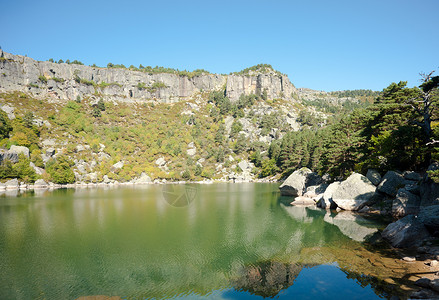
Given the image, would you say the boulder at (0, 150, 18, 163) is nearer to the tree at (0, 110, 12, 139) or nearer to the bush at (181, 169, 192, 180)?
the tree at (0, 110, 12, 139)

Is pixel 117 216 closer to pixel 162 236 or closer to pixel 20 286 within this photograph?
pixel 162 236

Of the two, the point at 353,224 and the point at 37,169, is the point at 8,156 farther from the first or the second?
the point at 353,224

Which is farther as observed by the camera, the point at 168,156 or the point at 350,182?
the point at 168,156

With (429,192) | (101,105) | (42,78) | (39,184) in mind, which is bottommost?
(39,184)

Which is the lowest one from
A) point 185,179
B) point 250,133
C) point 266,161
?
point 185,179

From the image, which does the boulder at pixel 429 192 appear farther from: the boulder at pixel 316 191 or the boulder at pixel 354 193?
the boulder at pixel 316 191

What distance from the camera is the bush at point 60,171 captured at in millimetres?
82812

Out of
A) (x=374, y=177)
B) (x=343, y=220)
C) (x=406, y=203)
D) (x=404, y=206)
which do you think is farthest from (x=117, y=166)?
(x=406, y=203)

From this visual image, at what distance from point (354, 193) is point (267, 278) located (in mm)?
22636

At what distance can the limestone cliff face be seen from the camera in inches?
5359

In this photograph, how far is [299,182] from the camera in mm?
46406

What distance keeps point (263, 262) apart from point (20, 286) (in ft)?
46.2

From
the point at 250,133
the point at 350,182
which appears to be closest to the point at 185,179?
the point at 250,133

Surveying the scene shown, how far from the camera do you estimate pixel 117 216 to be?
3186 cm
